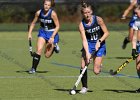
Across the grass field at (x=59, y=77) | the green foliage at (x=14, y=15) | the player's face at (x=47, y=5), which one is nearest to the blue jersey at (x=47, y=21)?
the player's face at (x=47, y=5)

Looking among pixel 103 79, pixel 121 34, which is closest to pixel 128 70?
pixel 103 79

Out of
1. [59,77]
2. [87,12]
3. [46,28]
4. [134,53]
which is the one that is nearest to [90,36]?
[87,12]

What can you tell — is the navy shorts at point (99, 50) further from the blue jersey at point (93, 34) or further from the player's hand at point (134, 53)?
the player's hand at point (134, 53)

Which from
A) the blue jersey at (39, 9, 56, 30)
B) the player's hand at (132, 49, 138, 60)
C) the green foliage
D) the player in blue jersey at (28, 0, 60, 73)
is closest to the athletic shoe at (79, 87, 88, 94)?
the player's hand at (132, 49, 138, 60)

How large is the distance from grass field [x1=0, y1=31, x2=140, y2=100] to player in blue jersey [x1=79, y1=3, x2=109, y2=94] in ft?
1.89

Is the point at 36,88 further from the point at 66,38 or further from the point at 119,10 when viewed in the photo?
the point at 119,10

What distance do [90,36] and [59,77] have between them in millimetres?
2698

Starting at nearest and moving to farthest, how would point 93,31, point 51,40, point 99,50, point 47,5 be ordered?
point 93,31 → point 99,50 → point 47,5 → point 51,40

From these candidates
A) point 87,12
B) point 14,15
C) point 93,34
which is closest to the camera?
point 87,12

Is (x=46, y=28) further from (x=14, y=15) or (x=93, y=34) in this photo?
(x=14, y=15)

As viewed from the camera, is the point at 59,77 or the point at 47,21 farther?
the point at 47,21

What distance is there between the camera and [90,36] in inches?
492

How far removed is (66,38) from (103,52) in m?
13.8

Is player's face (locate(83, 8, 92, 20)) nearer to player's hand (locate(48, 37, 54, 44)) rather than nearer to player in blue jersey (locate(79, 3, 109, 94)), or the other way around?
player in blue jersey (locate(79, 3, 109, 94))
